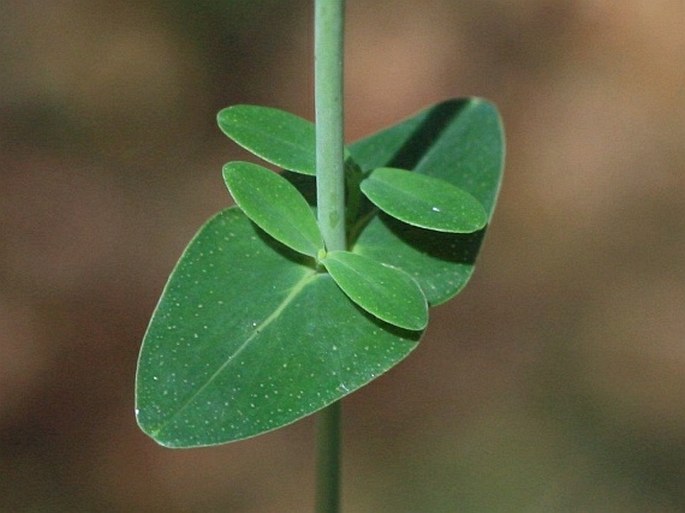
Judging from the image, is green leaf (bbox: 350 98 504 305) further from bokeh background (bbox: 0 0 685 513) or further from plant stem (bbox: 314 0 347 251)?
bokeh background (bbox: 0 0 685 513)

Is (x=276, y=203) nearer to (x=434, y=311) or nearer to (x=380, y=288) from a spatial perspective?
(x=380, y=288)

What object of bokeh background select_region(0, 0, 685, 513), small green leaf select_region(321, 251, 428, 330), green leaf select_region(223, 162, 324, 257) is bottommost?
bokeh background select_region(0, 0, 685, 513)

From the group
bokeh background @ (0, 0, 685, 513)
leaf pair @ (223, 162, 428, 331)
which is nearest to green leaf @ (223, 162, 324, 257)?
leaf pair @ (223, 162, 428, 331)

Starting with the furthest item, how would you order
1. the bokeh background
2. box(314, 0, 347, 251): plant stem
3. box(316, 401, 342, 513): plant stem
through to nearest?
the bokeh background → box(316, 401, 342, 513): plant stem → box(314, 0, 347, 251): plant stem

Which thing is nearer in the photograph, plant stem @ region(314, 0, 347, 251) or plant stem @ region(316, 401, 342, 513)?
plant stem @ region(314, 0, 347, 251)

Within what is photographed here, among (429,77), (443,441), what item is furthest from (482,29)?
(443,441)

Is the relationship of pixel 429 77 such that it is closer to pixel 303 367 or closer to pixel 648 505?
pixel 648 505

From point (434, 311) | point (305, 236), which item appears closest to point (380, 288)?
point (305, 236)
